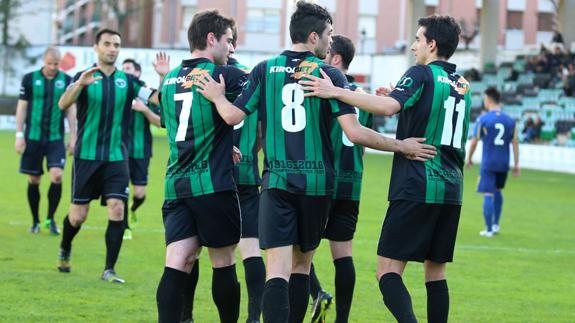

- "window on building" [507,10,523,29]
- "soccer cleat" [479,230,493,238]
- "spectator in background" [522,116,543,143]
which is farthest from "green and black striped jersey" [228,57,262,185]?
"window on building" [507,10,523,29]

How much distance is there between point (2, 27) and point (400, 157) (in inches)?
2421

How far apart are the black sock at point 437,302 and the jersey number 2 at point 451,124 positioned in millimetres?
883

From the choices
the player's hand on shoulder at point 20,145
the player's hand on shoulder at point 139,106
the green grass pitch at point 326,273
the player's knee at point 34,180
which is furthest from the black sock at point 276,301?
the player's knee at point 34,180

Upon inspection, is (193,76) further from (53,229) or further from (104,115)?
(53,229)

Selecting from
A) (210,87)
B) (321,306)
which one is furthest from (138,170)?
(210,87)

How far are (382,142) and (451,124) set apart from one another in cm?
51

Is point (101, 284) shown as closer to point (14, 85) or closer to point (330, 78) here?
point (330, 78)

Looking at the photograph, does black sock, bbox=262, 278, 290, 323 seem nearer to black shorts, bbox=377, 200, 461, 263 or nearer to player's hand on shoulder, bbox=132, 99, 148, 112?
black shorts, bbox=377, 200, 461, 263

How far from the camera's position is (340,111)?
6.27 metres

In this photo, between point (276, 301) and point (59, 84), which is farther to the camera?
point (59, 84)

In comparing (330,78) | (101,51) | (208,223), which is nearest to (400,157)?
(330,78)

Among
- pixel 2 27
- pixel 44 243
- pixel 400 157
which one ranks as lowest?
pixel 44 243

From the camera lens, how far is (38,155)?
13141 mm

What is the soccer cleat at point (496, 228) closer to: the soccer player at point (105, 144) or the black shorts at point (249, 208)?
the soccer player at point (105, 144)
